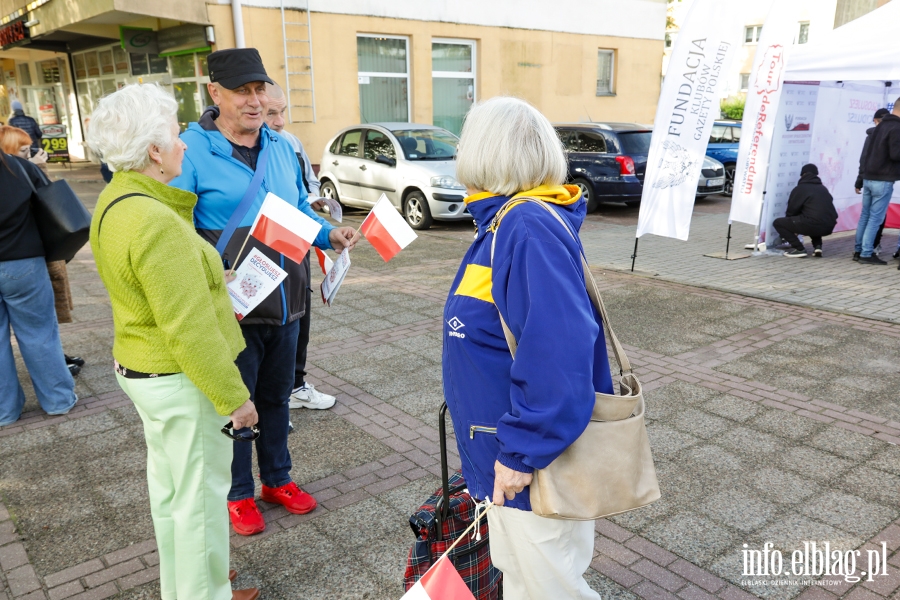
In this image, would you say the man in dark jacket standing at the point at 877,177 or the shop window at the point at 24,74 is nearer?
the man in dark jacket standing at the point at 877,177

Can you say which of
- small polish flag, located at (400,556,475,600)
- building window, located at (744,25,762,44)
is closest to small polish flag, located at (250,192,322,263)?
small polish flag, located at (400,556,475,600)

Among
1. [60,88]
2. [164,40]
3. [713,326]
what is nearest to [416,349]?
[713,326]

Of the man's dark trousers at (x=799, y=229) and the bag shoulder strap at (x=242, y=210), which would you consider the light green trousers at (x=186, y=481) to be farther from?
the man's dark trousers at (x=799, y=229)

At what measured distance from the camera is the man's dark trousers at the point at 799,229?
29.1 ft

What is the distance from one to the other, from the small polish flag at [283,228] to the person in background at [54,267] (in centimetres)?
242

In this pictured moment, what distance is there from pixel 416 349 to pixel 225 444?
11.0 feet

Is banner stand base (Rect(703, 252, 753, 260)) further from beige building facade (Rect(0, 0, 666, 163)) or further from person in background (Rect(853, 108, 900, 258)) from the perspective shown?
beige building facade (Rect(0, 0, 666, 163))

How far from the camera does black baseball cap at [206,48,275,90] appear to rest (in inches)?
114

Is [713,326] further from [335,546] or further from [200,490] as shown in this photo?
[200,490]

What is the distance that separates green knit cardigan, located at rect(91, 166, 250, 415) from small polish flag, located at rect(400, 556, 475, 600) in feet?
2.83

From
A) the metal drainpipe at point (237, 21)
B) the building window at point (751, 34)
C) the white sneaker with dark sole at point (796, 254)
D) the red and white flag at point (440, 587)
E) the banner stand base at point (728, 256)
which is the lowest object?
the banner stand base at point (728, 256)

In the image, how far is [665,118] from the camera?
25.3 feet

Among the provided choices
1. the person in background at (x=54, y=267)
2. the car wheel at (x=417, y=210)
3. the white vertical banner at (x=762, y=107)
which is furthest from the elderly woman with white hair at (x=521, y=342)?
the car wheel at (x=417, y=210)

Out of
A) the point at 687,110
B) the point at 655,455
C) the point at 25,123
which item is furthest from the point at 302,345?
the point at 25,123
